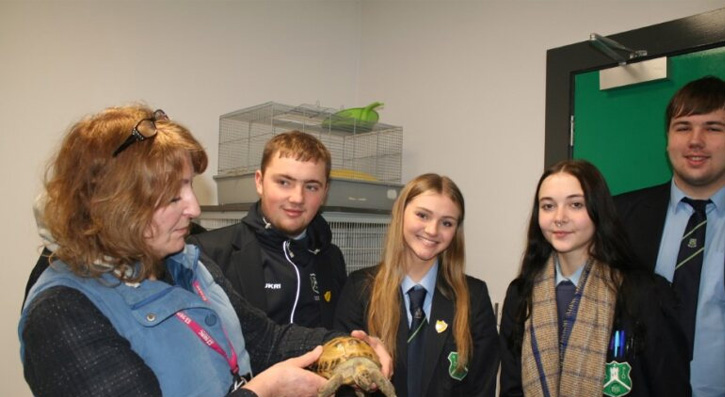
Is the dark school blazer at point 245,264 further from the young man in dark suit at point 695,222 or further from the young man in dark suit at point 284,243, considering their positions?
the young man in dark suit at point 695,222

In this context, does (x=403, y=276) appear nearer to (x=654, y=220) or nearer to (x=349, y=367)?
(x=349, y=367)

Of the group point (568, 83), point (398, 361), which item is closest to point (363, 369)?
point (398, 361)

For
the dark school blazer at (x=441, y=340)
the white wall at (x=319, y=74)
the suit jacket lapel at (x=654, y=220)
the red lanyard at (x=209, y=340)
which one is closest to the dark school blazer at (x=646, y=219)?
the suit jacket lapel at (x=654, y=220)

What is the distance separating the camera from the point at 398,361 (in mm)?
1923

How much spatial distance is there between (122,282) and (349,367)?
2.04 ft

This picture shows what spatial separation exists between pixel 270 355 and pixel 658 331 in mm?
1276

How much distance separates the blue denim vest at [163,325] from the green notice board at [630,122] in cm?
217

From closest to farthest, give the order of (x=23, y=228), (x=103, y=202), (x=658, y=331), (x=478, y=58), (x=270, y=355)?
(x=103, y=202) < (x=270, y=355) < (x=658, y=331) < (x=23, y=228) < (x=478, y=58)

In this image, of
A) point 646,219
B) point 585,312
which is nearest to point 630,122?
point 646,219

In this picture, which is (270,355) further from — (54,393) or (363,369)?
(54,393)

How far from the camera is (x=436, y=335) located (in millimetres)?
1945

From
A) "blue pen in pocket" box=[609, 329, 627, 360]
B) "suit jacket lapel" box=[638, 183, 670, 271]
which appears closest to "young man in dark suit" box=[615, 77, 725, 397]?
"suit jacket lapel" box=[638, 183, 670, 271]

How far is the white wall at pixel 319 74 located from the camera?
2.75 meters

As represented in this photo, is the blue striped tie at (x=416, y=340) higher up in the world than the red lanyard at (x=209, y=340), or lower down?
lower down
